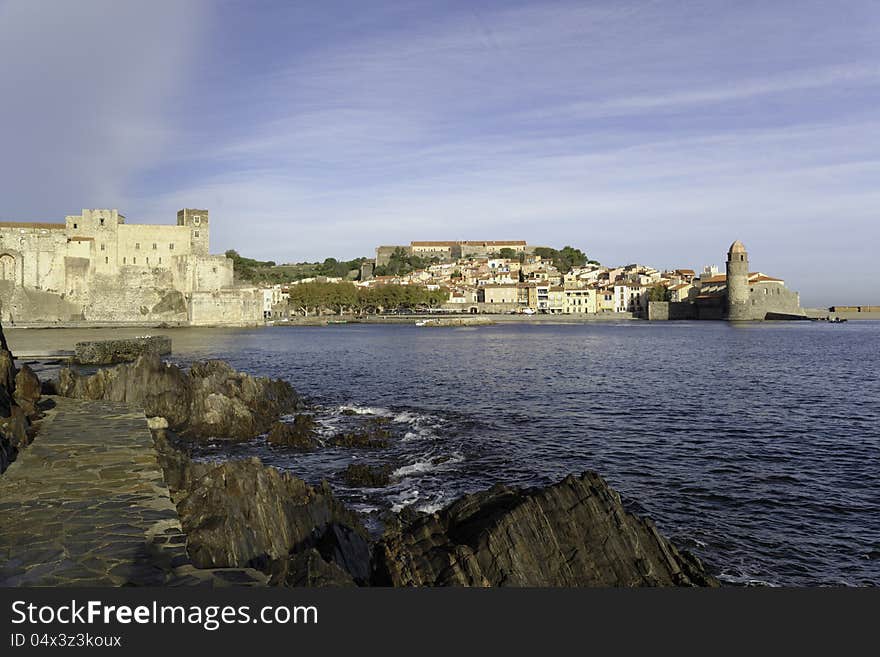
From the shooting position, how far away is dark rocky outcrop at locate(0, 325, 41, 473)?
7.12 metres

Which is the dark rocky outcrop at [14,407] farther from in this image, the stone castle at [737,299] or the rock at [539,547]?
the stone castle at [737,299]

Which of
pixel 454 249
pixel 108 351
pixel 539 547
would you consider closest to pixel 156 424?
pixel 539 547

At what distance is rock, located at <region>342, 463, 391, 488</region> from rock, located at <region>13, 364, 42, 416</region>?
5.37 m

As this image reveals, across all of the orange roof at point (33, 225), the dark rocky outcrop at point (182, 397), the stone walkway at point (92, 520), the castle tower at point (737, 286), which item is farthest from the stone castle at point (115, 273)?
the castle tower at point (737, 286)

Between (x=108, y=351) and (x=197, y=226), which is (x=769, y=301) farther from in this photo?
(x=108, y=351)

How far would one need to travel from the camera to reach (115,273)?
66688 millimetres

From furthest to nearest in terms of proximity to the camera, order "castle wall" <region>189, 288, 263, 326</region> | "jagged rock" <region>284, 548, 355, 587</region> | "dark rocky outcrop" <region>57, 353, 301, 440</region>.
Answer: "castle wall" <region>189, 288, 263, 326</region>, "dark rocky outcrop" <region>57, 353, 301, 440</region>, "jagged rock" <region>284, 548, 355, 587</region>

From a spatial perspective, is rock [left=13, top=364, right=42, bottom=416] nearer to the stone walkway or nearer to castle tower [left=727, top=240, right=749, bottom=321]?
the stone walkway

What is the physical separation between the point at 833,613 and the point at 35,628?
14.3 feet

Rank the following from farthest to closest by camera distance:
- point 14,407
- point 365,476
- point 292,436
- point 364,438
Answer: point 364,438 < point 292,436 < point 365,476 < point 14,407

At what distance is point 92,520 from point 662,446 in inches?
478

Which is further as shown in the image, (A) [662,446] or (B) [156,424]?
(A) [662,446]

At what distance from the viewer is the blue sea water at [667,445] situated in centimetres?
855

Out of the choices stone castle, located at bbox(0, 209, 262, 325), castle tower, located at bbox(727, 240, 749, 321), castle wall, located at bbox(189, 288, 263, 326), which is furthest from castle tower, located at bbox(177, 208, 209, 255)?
castle tower, located at bbox(727, 240, 749, 321)
